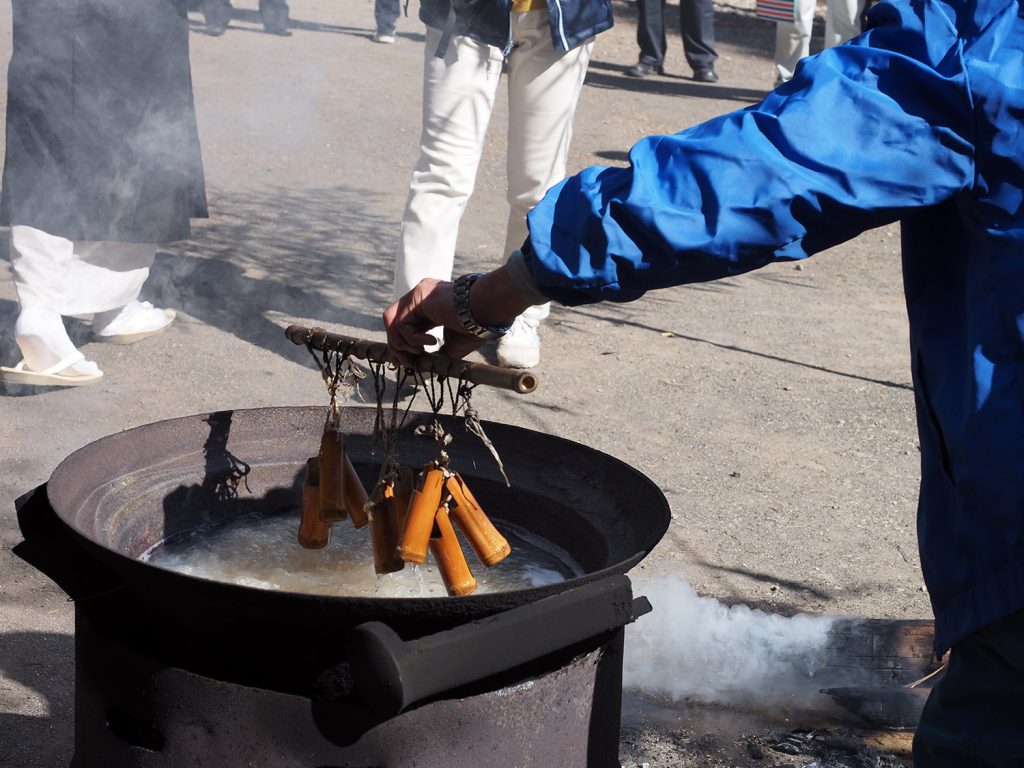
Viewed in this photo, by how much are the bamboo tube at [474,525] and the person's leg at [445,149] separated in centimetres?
237

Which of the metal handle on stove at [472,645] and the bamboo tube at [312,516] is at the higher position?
the metal handle on stove at [472,645]

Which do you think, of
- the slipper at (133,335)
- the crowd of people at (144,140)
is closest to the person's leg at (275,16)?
the slipper at (133,335)

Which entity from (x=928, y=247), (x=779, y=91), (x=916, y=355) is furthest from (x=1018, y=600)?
(x=779, y=91)

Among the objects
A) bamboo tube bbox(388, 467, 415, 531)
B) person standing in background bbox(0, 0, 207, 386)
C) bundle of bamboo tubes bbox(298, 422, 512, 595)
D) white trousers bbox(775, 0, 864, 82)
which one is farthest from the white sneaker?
white trousers bbox(775, 0, 864, 82)

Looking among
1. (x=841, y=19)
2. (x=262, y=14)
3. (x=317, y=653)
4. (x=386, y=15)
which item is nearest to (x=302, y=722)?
(x=317, y=653)

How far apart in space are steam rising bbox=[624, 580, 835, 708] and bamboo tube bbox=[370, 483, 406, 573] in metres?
1.12

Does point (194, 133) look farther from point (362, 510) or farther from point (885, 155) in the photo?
point (885, 155)

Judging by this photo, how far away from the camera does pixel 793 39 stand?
10.2 meters

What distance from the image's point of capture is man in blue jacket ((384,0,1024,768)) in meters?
1.33

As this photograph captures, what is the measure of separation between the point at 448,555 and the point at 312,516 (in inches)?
Answer: 12.5

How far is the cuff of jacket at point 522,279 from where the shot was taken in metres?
1.61

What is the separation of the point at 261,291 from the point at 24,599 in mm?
2656

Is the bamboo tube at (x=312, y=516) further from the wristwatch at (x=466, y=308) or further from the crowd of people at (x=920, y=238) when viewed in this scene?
the wristwatch at (x=466, y=308)

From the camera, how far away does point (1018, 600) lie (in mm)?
1368
